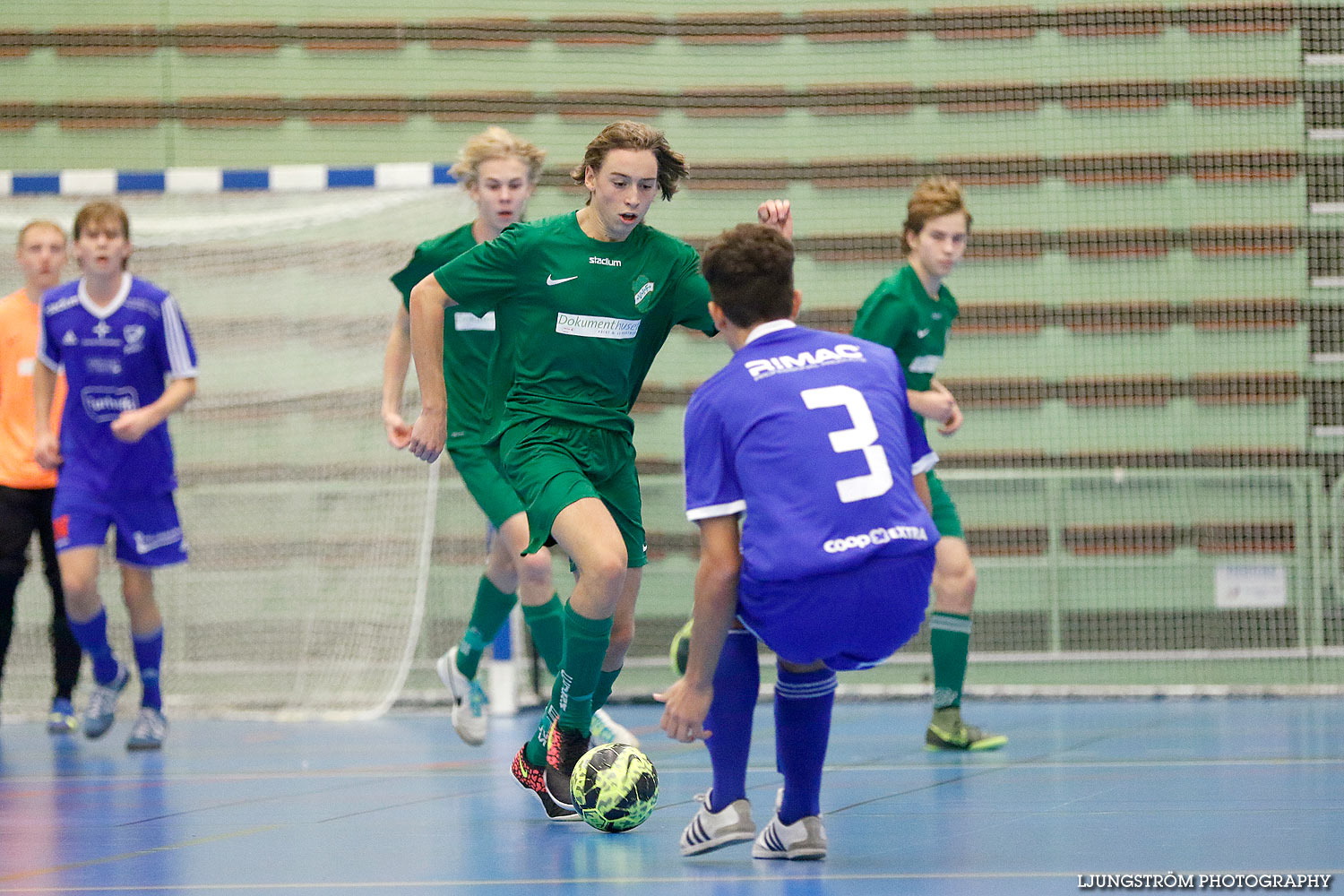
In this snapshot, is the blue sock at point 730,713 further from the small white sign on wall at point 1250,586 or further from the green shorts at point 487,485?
the small white sign on wall at point 1250,586

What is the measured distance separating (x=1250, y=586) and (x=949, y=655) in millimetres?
2930

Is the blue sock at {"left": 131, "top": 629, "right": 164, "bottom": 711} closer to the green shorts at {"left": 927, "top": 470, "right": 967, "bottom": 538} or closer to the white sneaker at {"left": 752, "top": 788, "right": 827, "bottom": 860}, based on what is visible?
the green shorts at {"left": 927, "top": 470, "right": 967, "bottom": 538}

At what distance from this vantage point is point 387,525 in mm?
7270

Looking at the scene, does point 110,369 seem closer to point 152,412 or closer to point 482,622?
point 152,412

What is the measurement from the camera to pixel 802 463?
284cm

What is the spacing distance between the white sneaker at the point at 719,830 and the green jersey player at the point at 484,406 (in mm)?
1555

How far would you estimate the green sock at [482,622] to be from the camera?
541 centimetres

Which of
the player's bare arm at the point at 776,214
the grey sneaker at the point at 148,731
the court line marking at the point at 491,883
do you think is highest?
the player's bare arm at the point at 776,214

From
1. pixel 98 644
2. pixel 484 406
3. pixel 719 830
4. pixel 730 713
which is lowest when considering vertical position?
pixel 98 644

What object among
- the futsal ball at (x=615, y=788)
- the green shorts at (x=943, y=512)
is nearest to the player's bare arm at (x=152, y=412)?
the green shorts at (x=943, y=512)

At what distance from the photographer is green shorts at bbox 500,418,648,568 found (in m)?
3.59

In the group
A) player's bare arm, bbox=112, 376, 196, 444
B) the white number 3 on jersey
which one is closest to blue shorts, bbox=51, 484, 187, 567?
player's bare arm, bbox=112, 376, 196, 444

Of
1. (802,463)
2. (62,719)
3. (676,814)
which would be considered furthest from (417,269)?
(62,719)

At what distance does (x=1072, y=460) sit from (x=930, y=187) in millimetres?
3402
